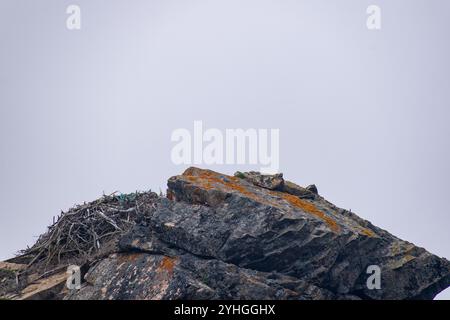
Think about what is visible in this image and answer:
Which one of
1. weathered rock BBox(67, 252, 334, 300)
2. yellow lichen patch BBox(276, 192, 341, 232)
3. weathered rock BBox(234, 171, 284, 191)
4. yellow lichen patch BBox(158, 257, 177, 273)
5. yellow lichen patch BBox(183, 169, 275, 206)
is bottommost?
weathered rock BBox(67, 252, 334, 300)

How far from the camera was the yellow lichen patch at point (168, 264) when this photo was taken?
13.5m

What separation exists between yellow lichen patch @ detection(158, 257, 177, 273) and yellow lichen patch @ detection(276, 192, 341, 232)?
3.77 m

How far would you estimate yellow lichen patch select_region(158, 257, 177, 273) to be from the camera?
13.5 meters

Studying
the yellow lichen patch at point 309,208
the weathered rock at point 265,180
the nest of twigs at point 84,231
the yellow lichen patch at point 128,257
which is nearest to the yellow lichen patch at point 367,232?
the yellow lichen patch at point 309,208

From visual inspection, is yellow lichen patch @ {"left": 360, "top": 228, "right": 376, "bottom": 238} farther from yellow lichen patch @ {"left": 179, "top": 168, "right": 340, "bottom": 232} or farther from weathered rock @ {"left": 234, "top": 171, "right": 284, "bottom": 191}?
weathered rock @ {"left": 234, "top": 171, "right": 284, "bottom": 191}

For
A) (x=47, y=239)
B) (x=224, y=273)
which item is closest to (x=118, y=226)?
(x=47, y=239)

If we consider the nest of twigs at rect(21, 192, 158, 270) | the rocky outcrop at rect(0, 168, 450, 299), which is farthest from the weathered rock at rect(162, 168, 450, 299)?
the nest of twigs at rect(21, 192, 158, 270)

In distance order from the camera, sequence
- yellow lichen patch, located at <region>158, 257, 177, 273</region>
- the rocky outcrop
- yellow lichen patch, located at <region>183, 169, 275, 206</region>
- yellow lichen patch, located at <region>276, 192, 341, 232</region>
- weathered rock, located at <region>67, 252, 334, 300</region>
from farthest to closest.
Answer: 1. yellow lichen patch, located at <region>183, 169, 275, 206</region>
2. yellow lichen patch, located at <region>276, 192, 341, 232</region>
3. yellow lichen patch, located at <region>158, 257, 177, 273</region>
4. the rocky outcrop
5. weathered rock, located at <region>67, 252, 334, 300</region>

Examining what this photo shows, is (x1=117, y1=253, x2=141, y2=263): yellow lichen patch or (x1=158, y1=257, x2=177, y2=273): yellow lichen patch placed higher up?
(x1=158, y1=257, x2=177, y2=273): yellow lichen patch

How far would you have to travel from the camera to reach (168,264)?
1366 centimetres

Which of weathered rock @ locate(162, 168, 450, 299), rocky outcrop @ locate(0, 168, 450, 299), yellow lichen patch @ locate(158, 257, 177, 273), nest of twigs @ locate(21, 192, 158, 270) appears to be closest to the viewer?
rocky outcrop @ locate(0, 168, 450, 299)

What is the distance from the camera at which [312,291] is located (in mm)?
13672

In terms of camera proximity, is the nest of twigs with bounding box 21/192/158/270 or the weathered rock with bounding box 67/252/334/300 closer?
the weathered rock with bounding box 67/252/334/300

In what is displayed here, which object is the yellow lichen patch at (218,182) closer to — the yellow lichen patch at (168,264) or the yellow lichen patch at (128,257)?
the yellow lichen patch at (168,264)
